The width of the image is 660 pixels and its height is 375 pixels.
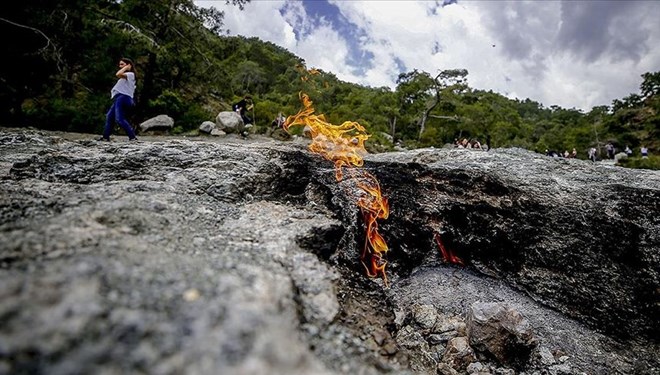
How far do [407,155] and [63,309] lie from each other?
7356 mm

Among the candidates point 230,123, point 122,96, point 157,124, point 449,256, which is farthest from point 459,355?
point 157,124

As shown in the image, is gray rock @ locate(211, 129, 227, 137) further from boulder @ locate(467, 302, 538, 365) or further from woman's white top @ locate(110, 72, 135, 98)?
boulder @ locate(467, 302, 538, 365)

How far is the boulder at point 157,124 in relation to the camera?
55.9 feet

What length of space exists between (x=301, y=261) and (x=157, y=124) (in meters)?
16.4

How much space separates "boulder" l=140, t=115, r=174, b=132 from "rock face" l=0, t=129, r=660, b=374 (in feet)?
33.6

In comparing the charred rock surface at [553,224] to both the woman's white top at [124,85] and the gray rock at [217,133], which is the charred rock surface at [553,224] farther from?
the gray rock at [217,133]

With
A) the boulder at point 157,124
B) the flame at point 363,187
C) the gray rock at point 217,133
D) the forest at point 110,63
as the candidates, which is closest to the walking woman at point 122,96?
the flame at point 363,187

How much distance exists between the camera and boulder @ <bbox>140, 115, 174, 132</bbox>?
17.0 m

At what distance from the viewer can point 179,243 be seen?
3.27 metres

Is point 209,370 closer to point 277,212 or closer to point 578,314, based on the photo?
point 277,212

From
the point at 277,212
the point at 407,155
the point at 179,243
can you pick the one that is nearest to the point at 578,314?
the point at 407,155

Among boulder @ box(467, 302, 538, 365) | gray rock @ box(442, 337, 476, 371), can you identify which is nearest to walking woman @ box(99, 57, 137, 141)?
gray rock @ box(442, 337, 476, 371)

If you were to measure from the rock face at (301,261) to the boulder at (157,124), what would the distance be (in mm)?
10249

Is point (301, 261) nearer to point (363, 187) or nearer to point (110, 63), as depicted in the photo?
point (363, 187)
